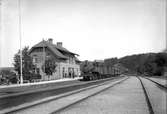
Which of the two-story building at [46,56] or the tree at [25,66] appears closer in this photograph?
the tree at [25,66]

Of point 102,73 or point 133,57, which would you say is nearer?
point 102,73

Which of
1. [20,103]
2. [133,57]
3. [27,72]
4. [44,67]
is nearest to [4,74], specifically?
[27,72]

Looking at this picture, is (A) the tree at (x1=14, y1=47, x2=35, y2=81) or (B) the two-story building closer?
(A) the tree at (x1=14, y1=47, x2=35, y2=81)

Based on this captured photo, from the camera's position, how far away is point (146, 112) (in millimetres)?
9188

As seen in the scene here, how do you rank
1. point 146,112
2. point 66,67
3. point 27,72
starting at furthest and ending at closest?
1. point 66,67
2. point 27,72
3. point 146,112

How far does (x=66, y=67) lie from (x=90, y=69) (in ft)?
43.3

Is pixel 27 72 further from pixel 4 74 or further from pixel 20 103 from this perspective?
pixel 20 103

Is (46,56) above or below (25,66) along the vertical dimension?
above

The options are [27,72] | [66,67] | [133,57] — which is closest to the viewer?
[27,72]

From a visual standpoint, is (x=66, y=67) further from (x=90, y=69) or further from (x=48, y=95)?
(x=48, y=95)

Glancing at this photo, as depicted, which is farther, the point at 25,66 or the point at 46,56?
the point at 46,56

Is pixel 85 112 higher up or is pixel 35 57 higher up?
pixel 35 57

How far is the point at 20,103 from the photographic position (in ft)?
38.5

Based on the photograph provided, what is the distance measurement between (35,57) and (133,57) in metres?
141
